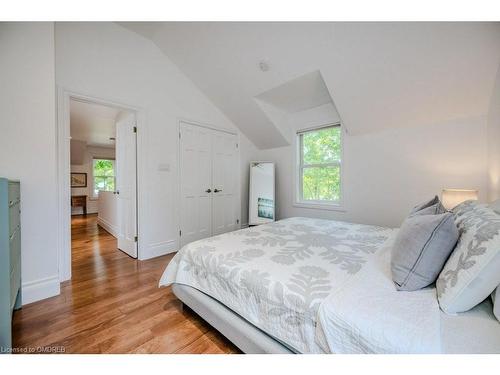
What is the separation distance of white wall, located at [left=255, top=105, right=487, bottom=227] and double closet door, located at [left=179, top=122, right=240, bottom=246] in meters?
1.44

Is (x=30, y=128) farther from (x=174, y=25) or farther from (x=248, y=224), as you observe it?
(x=248, y=224)

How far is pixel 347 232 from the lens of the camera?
80.0 inches

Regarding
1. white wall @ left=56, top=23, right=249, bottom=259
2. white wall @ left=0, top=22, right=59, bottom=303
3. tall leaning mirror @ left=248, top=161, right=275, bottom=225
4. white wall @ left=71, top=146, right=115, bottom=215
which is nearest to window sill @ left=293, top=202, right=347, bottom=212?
tall leaning mirror @ left=248, top=161, right=275, bottom=225

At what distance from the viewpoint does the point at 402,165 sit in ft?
8.91

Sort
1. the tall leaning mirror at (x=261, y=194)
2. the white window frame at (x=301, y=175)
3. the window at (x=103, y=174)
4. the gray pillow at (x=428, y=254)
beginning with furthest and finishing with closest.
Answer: the window at (x=103, y=174) < the tall leaning mirror at (x=261, y=194) < the white window frame at (x=301, y=175) < the gray pillow at (x=428, y=254)

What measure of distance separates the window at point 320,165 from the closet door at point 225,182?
3.86 ft

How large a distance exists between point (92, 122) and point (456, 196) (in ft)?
19.2

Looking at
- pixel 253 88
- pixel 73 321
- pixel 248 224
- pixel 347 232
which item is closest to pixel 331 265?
pixel 347 232

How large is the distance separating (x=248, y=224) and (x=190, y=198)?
53.5 inches

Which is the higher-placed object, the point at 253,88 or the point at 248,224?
the point at 253,88

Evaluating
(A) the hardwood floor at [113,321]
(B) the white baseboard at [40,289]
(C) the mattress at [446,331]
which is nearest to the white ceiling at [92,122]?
(B) the white baseboard at [40,289]

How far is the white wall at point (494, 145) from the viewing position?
1915mm

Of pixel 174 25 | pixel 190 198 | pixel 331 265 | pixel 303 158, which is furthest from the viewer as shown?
pixel 303 158

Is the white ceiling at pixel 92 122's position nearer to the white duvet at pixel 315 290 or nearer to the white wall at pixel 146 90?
the white wall at pixel 146 90
